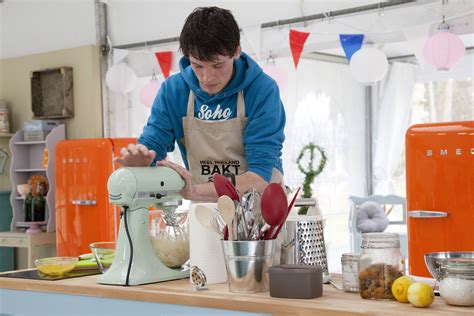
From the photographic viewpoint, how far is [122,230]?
7.48 ft

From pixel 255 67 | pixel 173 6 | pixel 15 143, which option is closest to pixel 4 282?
pixel 255 67

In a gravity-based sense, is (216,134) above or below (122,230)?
above

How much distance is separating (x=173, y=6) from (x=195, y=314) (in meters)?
5.53

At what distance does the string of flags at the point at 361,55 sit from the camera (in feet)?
16.8

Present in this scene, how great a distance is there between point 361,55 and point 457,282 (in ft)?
12.1

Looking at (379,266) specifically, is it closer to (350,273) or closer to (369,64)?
(350,273)

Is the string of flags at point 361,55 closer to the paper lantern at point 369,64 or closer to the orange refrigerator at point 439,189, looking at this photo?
the paper lantern at point 369,64

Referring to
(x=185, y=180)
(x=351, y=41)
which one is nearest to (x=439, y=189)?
(x=351, y=41)

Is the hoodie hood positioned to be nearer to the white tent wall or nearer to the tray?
the tray

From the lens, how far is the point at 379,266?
6.24 ft

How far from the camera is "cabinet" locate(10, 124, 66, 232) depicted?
7.34 meters

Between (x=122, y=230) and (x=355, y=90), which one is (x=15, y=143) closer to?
(x=355, y=90)

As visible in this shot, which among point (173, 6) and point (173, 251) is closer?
point (173, 251)

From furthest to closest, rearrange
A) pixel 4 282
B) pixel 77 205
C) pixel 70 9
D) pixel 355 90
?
pixel 355 90
pixel 70 9
pixel 77 205
pixel 4 282
